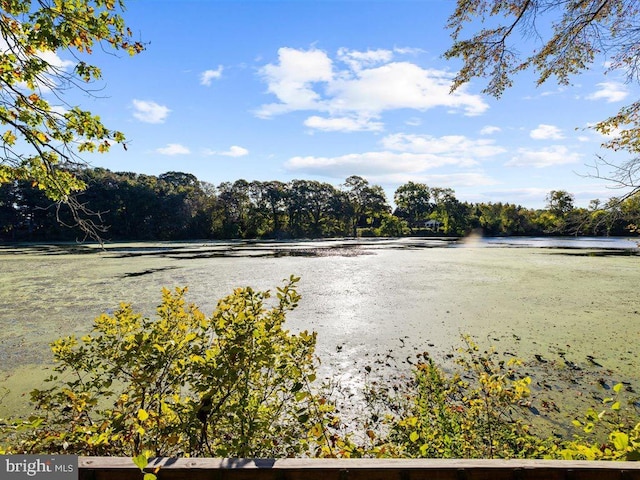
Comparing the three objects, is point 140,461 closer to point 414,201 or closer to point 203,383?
point 203,383

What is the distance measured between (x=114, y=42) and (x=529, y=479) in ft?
12.6

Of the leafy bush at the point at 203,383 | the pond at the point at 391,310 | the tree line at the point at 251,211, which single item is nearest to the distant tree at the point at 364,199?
the tree line at the point at 251,211

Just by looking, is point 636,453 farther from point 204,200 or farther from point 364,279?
point 204,200

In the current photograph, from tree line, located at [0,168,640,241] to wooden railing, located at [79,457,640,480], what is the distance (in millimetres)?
41487

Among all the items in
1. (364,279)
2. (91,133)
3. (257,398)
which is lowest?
(364,279)

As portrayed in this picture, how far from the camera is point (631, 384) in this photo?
3.90 m

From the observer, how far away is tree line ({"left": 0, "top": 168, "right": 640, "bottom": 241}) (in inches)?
1690

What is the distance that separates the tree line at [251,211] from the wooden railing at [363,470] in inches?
1633

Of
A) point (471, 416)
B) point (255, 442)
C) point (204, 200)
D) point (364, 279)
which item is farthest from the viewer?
point (204, 200)

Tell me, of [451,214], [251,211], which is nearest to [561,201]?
[451,214]

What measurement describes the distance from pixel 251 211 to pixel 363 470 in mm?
53254

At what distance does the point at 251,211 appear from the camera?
2085 inches

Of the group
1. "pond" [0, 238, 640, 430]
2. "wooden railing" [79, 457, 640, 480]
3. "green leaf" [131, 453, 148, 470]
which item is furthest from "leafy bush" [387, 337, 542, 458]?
"green leaf" [131, 453, 148, 470]

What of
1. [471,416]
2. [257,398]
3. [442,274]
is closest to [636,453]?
[257,398]
